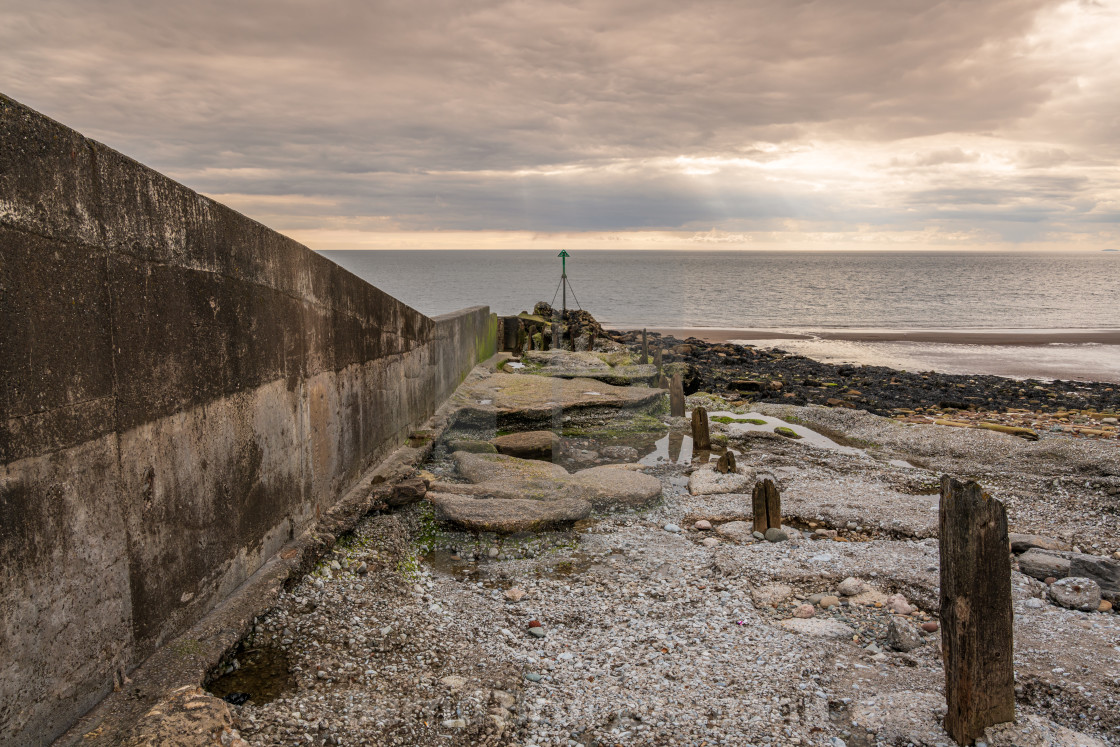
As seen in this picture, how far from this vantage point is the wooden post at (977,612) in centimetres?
310

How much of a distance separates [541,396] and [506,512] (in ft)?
14.6

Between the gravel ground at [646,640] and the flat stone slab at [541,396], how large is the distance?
3.35m

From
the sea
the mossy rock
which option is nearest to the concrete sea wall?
the mossy rock

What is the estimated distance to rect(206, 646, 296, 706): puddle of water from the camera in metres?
3.12

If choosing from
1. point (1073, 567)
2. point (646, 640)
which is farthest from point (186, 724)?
point (1073, 567)

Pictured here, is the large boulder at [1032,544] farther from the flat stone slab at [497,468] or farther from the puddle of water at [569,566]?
the flat stone slab at [497,468]

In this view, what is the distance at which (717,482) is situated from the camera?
754 centimetres

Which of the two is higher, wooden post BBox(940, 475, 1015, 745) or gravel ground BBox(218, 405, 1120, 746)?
wooden post BBox(940, 475, 1015, 745)

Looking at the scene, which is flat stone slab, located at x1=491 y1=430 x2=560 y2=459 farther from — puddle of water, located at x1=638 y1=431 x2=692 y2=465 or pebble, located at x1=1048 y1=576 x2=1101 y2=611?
pebble, located at x1=1048 y1=576 x2=1101 y2=611

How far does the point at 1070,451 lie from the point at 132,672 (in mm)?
10370

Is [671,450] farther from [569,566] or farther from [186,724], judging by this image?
[186,724]

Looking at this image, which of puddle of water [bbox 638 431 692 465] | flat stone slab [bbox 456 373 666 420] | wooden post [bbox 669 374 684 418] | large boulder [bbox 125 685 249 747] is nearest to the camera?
large boulder [bbox 125 685 249 747]

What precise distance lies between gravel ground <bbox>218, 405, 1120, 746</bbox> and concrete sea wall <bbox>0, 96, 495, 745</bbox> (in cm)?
61

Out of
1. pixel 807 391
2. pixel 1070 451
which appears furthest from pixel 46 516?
pixel 807 391
